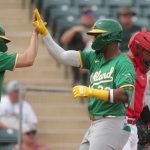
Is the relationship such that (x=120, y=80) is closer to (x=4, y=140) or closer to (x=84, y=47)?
(x=4, y=140)

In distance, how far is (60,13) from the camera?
50.5ft

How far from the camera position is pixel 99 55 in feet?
28.2

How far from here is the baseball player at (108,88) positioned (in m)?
8.16

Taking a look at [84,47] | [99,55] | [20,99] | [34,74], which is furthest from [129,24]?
[99,55]

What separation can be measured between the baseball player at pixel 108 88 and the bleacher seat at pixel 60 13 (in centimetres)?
665

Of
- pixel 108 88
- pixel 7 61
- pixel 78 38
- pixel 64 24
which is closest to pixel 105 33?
pixel 108 88

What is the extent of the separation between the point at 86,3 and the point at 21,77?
2609mm

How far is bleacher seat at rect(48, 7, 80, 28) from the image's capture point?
50.2 feet

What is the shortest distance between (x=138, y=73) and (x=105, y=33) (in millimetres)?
547

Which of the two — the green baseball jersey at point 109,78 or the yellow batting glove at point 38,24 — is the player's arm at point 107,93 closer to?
the green baseball jersey at point 109,78

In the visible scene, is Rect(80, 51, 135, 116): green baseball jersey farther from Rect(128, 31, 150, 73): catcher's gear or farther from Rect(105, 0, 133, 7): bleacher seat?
Rect(105, 0, 133, 7): bleacher seat

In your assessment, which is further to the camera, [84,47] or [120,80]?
[84,47]

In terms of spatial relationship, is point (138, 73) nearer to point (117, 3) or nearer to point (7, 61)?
point (7, 61)

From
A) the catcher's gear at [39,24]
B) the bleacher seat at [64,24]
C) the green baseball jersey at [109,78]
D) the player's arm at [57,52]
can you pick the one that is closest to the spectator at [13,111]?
the bleacher seat at [64,24]
